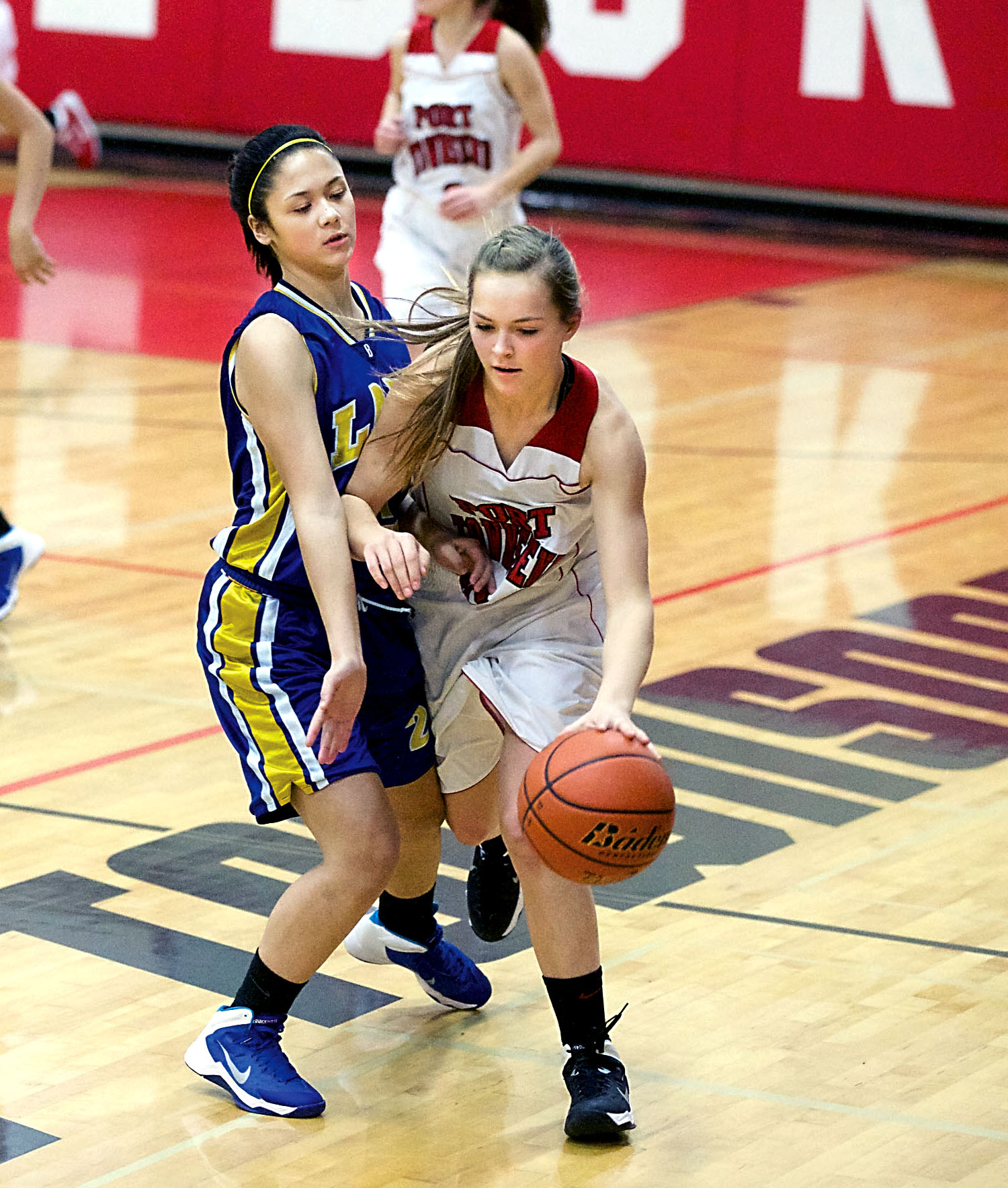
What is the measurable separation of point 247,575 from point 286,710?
247 mm

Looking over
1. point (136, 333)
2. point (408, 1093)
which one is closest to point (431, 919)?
point (408, 1093)

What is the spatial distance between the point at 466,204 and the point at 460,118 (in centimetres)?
51

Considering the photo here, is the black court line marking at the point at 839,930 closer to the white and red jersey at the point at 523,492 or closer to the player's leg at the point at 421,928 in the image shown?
the player's leg at the point at 421,928

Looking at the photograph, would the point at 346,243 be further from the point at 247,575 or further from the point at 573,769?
the point at 573,769

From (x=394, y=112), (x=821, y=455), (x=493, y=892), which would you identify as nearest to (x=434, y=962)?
(x=493, y=892)

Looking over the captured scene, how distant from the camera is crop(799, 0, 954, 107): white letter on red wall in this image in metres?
13.3

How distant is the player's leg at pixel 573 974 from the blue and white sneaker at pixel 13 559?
118 inches

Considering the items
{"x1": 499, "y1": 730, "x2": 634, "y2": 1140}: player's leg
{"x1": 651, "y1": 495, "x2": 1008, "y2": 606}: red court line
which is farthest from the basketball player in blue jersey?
{"x1": 651, "y1": 495, "x2": 1008, "y2": 606}: red court line

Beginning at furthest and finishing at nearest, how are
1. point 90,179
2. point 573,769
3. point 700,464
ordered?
point 90,179 → point 700,464 → point 573,769

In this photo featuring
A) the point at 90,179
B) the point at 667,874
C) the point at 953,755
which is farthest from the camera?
the point at 90,179

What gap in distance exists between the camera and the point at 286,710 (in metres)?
3.36

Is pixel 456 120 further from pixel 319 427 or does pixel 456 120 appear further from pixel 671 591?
pixel 319 427

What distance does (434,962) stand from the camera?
3742 millimetres

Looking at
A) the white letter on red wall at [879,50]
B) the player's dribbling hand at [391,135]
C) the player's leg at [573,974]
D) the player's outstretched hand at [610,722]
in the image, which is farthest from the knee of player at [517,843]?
the white letter on red wall at [879,50]
